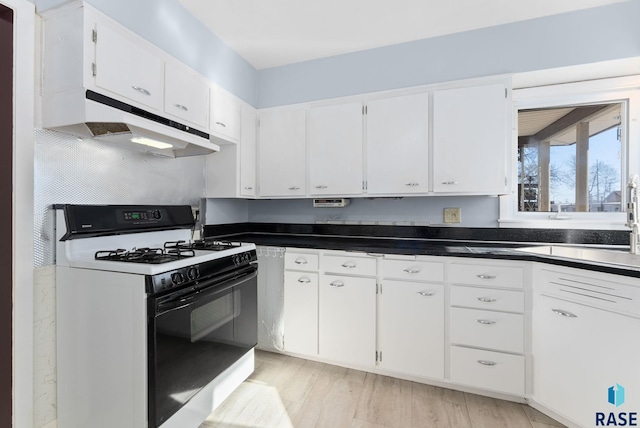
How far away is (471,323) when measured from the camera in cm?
191

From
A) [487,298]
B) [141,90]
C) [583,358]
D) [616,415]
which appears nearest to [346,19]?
[141,90]

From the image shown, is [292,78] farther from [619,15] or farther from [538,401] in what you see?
[538,401]

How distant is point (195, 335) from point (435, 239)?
1980mm

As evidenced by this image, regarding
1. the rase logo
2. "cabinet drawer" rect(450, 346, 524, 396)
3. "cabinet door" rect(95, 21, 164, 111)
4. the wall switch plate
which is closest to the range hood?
"cabinet door" rect(95, 21, 164, 111)

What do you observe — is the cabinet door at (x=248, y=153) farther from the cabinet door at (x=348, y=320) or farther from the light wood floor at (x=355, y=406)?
the light wood floor at (x=355, y=406)

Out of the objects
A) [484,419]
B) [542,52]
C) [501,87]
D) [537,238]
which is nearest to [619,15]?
[542,52]

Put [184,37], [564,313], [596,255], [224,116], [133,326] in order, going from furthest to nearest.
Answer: [224,116]
[184,37]
[596,255]
[564,313]
[133,326]

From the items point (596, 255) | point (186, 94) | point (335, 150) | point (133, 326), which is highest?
point (186, 94)

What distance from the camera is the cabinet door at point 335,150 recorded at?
8.14ft

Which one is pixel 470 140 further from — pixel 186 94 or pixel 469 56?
pixel 186 94

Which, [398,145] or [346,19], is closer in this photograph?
[346,19]

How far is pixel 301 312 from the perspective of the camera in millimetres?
2311

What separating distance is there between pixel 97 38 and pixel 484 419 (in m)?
2.93

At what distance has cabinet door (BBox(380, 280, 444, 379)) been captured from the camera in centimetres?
197
